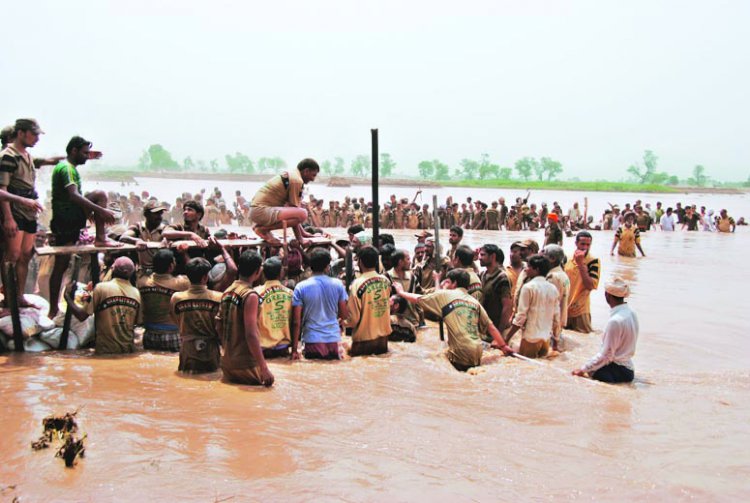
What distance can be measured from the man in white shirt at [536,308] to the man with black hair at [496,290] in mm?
313

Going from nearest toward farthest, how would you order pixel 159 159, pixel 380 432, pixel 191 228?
1. pixel 380 432
2. pixel 191 228
3. pixel 159 159

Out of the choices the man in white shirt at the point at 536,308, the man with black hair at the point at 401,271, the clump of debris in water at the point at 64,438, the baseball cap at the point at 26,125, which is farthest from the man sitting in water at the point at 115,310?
the man in white shirt at the point at 536,308

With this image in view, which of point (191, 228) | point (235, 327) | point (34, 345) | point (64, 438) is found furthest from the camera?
point (191, 228)

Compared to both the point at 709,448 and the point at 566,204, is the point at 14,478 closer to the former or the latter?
the point at 709,448

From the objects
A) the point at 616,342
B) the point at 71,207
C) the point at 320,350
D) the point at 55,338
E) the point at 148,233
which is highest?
the point at 71,207

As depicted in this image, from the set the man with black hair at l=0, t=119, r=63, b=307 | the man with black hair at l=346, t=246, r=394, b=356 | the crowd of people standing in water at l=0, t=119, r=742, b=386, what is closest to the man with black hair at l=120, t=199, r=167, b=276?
the crowd of people standing in water at l=0, t=119, r=742, b=386

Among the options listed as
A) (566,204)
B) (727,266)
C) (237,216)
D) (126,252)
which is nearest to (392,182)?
(566,204)

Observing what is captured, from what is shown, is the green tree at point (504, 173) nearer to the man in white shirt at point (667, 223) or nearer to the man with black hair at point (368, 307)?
the man in white shirt at point (667, 223)

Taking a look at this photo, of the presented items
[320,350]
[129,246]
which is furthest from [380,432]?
[129,246]

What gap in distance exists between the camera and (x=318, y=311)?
678 cm

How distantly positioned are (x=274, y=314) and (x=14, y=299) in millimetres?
2513

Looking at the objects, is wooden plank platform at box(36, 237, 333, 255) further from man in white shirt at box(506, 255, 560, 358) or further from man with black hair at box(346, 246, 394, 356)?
man in white shirt at box(506, 255, 560, 358)

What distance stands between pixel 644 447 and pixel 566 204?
162 feet

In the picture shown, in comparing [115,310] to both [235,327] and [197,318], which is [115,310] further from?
[235,327]
